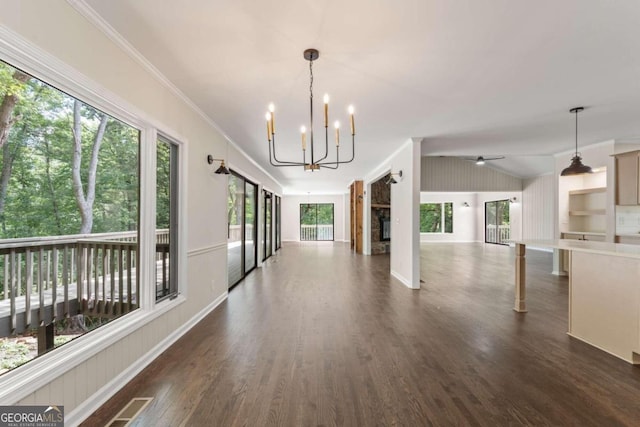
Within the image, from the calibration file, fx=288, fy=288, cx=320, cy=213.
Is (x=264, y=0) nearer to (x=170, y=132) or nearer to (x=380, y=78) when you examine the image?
(x=380, y=78)

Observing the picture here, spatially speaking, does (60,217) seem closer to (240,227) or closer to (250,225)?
(240,227)

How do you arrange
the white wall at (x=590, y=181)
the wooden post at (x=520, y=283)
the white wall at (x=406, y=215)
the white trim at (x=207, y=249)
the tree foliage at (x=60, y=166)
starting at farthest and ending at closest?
the white wall at (x=590, y=181) < the white wall at (x=406, y=215) < the wooden post at (x=520, y=283) < the white trim at (x=207, y=249) < the tree foliage at (x=60, y=166)

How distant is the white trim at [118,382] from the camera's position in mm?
1796

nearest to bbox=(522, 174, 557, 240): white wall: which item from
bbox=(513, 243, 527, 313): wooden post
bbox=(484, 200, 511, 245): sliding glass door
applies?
bbox=(484, 200, 511, 245): sliding glass door

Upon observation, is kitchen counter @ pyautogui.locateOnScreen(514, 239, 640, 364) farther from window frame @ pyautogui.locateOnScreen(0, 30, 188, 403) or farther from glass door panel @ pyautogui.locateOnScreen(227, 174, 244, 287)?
glass door panel @ pyautogui.locateOnScreen(227, 174, 244, 287)

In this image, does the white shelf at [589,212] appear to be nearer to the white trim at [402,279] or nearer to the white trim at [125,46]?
the white trim at [402,279]

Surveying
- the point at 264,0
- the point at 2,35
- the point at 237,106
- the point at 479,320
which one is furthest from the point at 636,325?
the point at 2,35

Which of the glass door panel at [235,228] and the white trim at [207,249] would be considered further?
the glass door panel at [235,228]

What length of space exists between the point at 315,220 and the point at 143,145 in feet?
39.2

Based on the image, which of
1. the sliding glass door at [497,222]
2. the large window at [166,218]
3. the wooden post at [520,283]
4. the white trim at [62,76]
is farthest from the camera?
the sliding glass door at [497,222]

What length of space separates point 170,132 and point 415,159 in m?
3.84

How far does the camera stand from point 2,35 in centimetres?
135

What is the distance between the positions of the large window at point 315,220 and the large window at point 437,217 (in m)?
4.88

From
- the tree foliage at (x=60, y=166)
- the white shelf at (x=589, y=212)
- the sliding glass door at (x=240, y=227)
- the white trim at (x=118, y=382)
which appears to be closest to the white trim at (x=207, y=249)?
the sliding glass door at (x=240, y=227)
